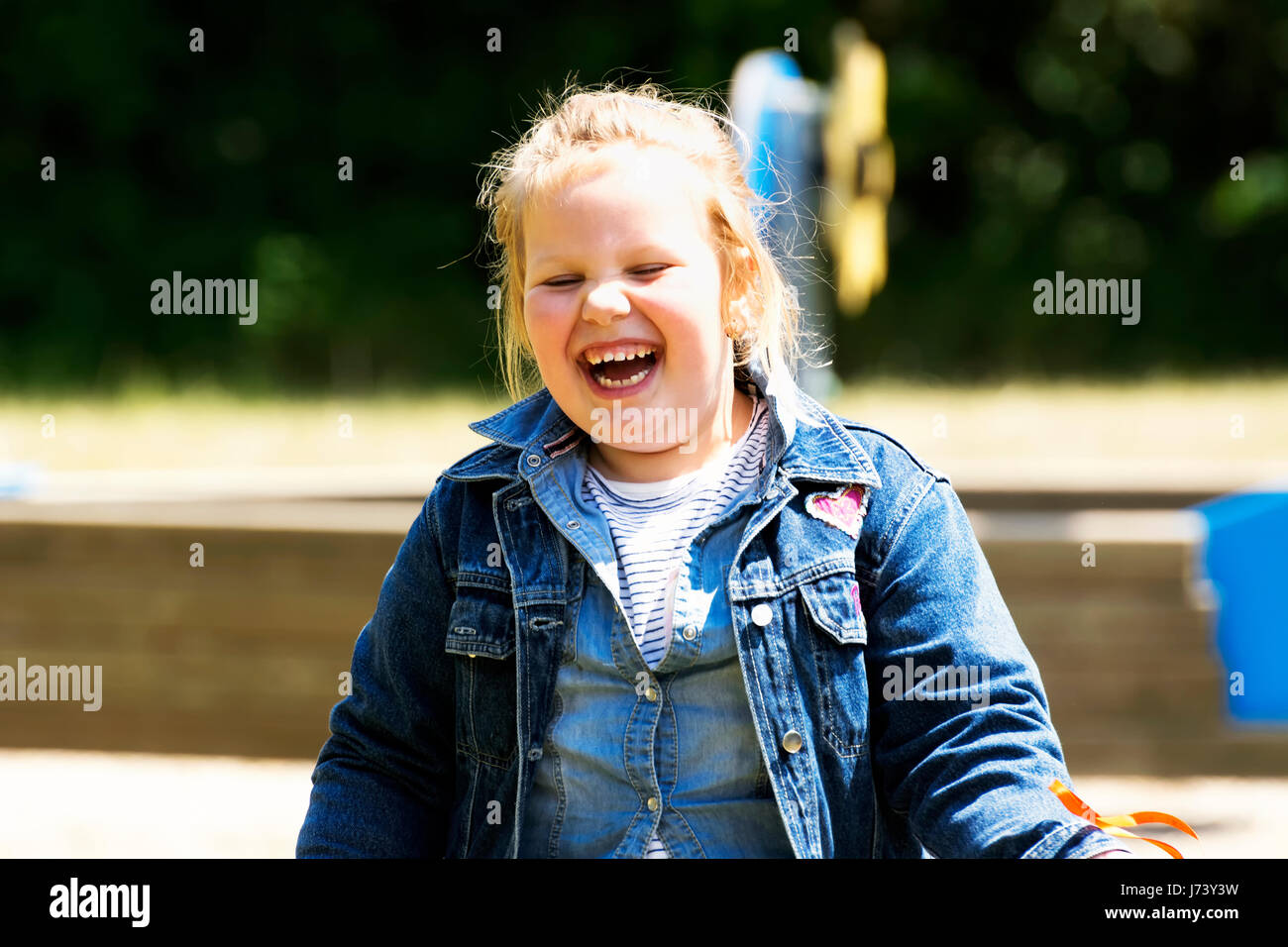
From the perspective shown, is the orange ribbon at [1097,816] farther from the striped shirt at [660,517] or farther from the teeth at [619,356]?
the teeth at [619,356]

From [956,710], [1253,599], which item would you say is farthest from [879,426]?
[956,710]

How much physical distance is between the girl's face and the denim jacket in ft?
0.35

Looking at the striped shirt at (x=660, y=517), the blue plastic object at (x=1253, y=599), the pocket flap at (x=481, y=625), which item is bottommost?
the blue plastic object at (x=1253, y=599)

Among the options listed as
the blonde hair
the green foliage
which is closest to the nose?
the blonde hair

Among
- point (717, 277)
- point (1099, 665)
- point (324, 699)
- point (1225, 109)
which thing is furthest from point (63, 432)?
point (1225, 109)

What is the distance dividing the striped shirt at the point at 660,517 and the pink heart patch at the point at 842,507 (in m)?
0.10

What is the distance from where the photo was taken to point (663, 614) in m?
1.63

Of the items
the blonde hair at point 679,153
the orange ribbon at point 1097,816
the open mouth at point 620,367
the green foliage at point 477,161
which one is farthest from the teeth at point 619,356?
the green foliage at point 477,161

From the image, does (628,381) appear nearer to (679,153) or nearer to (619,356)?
(619,356)

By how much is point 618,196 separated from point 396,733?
2.17 ft

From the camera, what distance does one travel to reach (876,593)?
1.60 m

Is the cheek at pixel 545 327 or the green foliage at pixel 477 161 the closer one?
the cheek at pixel 545 327

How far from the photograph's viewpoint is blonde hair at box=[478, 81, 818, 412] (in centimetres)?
168

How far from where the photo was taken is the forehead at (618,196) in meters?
1.62
